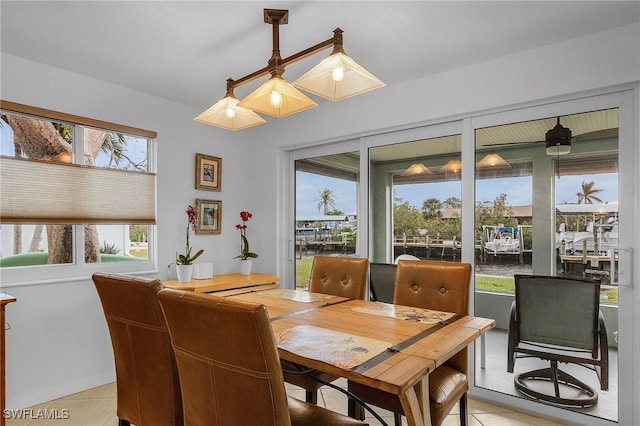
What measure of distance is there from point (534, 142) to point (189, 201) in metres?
2.99

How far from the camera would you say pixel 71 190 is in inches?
113

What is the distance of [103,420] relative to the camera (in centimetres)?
246

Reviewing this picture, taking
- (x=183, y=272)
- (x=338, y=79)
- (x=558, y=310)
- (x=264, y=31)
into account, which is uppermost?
(x=264, y=31)

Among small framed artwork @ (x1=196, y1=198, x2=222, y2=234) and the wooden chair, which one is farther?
small framed artwork @ (x1=196, y1=198, x2=222, y2=234)

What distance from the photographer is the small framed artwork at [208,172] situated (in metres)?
3.72

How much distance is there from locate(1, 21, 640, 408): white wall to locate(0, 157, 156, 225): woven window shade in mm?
227

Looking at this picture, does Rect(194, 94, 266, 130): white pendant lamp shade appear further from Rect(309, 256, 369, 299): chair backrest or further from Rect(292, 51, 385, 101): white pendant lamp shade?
Rect(309, 256, 369, 299): chair backrest

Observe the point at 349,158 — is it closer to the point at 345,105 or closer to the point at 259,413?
the point at 345,105

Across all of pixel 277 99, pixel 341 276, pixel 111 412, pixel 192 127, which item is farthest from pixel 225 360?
pixel 192 127

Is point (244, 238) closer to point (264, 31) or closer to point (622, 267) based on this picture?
point (264, 31)

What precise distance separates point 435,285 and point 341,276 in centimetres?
69

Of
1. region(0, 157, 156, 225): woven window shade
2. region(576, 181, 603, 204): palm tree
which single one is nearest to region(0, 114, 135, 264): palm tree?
region(0, 157, 156, 225): woven window shade

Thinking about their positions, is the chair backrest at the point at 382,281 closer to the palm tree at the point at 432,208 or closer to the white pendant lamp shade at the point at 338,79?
the palm tree at the point at 432,208

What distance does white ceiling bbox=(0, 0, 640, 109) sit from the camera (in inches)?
79.7
